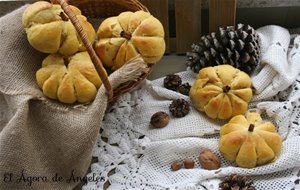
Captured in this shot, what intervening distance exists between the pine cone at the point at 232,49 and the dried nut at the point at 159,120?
5.1 inches

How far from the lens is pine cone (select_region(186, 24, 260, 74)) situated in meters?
0.86

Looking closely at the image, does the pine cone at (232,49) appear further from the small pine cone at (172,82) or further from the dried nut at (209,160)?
the dried nut at (209,160)

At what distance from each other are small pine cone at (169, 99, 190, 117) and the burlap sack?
124 mm

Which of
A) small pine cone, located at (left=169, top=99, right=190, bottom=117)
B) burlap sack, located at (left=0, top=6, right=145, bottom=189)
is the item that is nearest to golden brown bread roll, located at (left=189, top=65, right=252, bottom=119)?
small pine cone, located at (left=169, top=99, right=190, bottom=117)

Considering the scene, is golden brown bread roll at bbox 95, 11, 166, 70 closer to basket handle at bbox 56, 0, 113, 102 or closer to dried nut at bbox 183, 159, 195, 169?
basket handle at bbox 56, 0, 113, 102

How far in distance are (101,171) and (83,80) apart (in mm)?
159

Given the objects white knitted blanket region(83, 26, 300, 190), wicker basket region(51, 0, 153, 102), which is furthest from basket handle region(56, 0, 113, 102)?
white knitted blanket region(83, 26, 300, 190)

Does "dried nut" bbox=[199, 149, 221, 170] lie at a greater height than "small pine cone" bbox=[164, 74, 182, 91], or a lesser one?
lesser

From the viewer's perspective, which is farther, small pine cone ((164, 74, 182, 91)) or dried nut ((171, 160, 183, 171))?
small pine cone ((164, 74, 182, 91))

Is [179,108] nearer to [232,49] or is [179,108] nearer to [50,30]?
[232,49]

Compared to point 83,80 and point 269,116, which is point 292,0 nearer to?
point 269,116

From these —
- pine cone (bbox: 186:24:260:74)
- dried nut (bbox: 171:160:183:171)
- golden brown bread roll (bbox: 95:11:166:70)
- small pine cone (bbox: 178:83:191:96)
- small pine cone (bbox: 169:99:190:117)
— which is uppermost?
golden brown bread roll (bbox: 95:11:166:70)

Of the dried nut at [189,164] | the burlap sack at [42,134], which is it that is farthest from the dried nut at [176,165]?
the burlap sack at [42,134]

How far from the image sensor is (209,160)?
769mm
